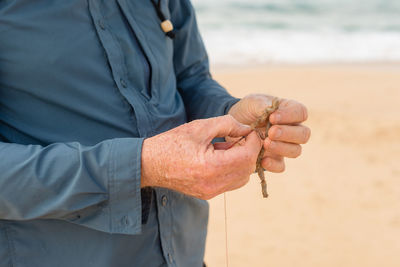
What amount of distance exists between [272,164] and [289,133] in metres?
0.11

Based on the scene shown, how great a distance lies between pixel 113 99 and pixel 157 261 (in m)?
0.51

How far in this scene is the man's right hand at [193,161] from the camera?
1.16 metres

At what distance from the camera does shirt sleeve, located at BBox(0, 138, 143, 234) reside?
1.08 meters

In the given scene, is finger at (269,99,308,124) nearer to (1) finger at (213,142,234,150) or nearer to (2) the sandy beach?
(1) finger at (213,142,234,150)

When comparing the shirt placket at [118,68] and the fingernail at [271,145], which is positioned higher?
the shirt placket at [118,68]

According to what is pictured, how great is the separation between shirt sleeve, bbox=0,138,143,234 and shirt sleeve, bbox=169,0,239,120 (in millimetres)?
566

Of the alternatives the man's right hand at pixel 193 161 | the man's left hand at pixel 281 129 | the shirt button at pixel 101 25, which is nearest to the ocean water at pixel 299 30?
the man's left hand at pixel 281 129

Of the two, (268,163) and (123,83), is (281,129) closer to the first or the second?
(268,163)

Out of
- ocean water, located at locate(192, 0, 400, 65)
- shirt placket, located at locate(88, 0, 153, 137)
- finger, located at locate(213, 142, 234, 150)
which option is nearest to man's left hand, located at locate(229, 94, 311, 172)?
finger, located at locate(213, 142, 234, 150)

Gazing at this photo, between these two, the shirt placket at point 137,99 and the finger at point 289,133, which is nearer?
the shirt placket at point 137,99

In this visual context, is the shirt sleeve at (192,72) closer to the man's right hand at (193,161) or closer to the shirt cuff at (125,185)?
the man's right hand at (193,161)

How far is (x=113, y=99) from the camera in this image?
1297 millimetres

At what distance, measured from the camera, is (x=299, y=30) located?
12445mm

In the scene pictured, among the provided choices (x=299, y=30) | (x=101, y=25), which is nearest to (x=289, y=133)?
(x=101, y=25)
